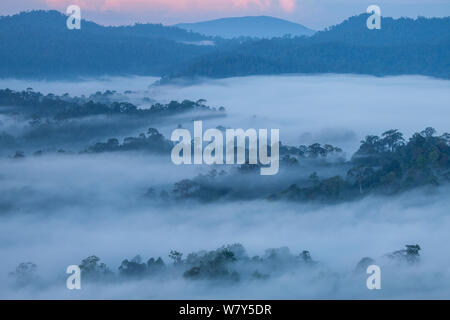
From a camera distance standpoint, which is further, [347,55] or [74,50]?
[347,55]

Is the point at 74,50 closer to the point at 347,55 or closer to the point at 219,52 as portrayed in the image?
the point at 219,52

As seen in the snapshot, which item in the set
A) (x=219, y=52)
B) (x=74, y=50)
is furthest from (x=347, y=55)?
(x=74, y=50)

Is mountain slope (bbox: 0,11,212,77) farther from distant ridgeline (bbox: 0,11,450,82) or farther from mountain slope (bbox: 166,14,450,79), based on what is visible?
mountain slope (bbox: 166,14,450,79)

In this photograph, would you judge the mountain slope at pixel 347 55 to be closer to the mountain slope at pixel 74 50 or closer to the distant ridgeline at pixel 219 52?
the distant ridgeline at pixel 219 52
